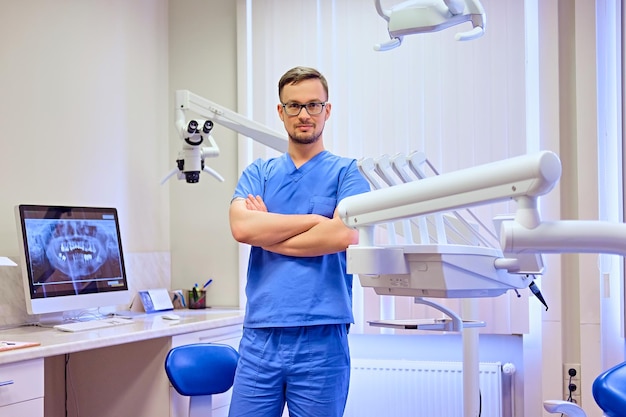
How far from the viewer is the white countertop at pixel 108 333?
244cm

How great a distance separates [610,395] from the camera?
6.93 feet

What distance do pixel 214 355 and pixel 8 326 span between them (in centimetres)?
93

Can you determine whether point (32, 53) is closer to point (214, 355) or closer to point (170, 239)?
point (170, 239)

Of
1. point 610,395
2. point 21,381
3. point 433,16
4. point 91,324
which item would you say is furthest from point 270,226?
point 91,324

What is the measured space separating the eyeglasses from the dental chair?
102cm

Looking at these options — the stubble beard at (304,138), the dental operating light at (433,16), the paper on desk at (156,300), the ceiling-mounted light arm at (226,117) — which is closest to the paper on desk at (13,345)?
the stubble beard at (304,138)

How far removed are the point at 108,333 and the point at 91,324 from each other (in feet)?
0.77

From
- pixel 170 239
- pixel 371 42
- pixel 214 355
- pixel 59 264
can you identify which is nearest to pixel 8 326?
pixel 59 264

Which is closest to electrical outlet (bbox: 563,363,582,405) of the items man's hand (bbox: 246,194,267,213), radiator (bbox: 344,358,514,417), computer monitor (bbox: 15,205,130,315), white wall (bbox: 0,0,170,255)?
radiator (bbox: 344,358,514,417)

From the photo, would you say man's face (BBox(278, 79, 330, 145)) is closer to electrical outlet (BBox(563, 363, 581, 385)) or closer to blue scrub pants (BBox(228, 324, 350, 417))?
blue scrub pants (BBox(228, 324, 350, 417))

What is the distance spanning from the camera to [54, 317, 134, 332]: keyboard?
2910 millimetres

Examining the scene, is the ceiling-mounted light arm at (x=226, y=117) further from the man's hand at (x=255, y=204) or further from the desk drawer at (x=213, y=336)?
the man's hand at (x=255, y=204)

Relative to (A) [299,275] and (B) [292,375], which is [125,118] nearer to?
(A) [299,275]

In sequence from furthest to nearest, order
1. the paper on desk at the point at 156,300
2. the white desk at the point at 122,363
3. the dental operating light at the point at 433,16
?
the paper on desk at the point at 156,300 < the white desk at the point at 122,363 < the dental operating light at the point at 433,16
